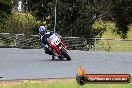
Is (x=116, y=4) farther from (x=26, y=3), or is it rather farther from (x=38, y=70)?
(x=38, y=70)

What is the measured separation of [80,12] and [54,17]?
77.4 inches

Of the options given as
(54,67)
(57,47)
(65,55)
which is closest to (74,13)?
(57,47)

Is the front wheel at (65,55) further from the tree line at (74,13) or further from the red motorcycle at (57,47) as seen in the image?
the tree line at (74,13)

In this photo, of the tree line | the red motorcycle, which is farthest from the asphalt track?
the tree line

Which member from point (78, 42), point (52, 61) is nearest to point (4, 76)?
point (52, 61)

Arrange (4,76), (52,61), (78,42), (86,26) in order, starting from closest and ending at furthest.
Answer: (4,76) → (52,61) → (78,42) → (86,26)

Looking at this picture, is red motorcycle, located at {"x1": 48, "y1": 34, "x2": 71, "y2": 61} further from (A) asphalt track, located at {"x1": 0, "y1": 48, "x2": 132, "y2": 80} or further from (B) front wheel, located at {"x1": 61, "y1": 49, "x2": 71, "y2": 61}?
(A) asphalt track, located at {"x1": 0, "y1": 48, "x2": 132, "y2": 80}

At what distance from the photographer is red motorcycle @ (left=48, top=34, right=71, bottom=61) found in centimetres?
1830

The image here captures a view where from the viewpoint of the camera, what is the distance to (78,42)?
26.5m

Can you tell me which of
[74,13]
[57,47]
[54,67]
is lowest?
[54,67]

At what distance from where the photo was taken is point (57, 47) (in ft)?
60.5

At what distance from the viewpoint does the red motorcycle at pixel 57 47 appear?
1830cm

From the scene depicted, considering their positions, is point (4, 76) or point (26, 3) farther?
point (26, 3)

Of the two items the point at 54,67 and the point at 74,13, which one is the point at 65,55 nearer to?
the point at 54,67
